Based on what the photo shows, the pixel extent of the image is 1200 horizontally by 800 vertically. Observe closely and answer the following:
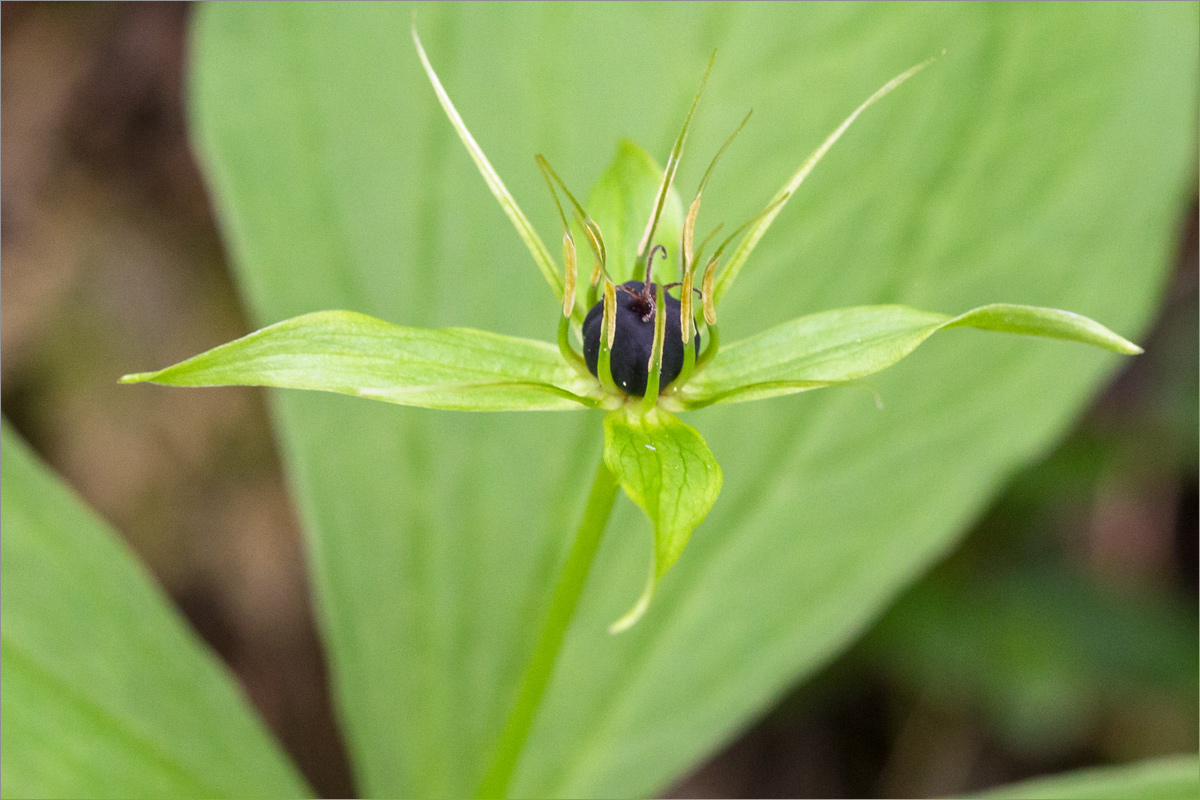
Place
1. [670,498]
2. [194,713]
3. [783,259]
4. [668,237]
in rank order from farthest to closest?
[783,259]
[194,713]
[668,237]
[670,498]

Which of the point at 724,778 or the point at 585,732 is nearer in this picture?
the point at 585,732

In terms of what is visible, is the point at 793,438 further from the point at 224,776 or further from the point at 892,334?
the point at 224,776

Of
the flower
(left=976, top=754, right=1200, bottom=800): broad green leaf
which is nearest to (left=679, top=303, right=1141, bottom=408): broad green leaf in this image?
the flower

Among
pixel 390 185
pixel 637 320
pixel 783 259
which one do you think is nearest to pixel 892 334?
pixel 637 320

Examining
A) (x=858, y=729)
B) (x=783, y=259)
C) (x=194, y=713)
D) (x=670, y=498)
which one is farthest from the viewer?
(x=858, y=729)

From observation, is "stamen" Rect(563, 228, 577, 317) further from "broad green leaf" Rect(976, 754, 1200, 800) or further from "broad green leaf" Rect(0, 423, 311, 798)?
"broad green leaf" Rect(976, 754, 1200, 800)

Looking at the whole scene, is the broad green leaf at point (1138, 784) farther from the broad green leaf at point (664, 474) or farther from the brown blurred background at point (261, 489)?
the brown blurred background at point (261, 489)

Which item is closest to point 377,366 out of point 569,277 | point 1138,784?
point 569,277
